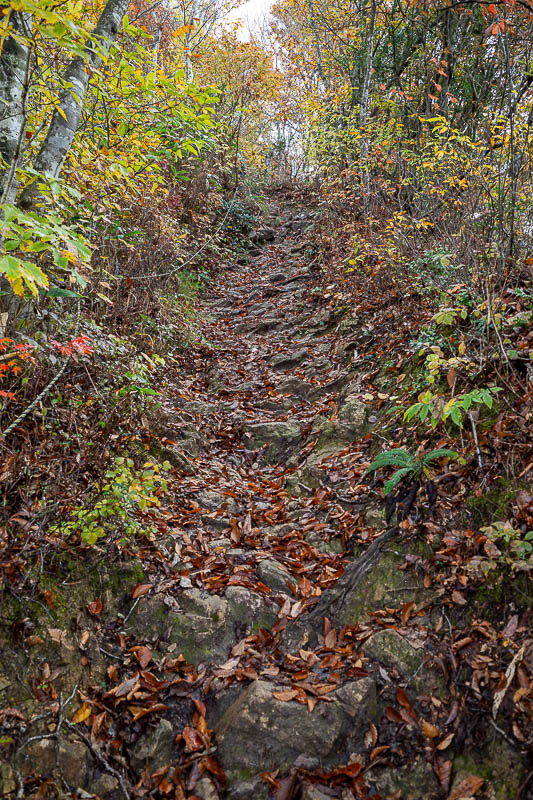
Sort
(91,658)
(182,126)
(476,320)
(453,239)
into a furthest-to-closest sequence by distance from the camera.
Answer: (453,239), (182,126), (476,320), (91,658)

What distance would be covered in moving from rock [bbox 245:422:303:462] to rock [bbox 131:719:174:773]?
3112 mm

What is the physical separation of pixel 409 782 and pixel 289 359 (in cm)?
578

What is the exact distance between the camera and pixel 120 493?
3330 millimetres

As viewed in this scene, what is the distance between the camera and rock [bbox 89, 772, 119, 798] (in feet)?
7.43

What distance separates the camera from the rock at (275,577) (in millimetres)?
3438

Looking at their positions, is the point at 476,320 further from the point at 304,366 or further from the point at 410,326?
the point at 304,366

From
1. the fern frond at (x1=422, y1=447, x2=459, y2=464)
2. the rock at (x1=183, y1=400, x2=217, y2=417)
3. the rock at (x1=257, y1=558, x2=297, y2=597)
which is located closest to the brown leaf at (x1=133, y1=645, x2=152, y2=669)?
the rock at (x1=257, y1=558, x2=297, y2=597)

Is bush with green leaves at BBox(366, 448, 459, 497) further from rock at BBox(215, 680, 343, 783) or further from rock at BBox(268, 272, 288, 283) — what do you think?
rock at BBox(268, 272, 288, 283)

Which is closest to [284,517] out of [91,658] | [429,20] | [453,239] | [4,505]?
[91,658]

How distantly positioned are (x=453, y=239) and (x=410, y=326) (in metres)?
1.08

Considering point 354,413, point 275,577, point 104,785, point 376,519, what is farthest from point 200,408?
point 104,785

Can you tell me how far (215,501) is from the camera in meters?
4.44

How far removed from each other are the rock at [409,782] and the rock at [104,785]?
1.33 metres

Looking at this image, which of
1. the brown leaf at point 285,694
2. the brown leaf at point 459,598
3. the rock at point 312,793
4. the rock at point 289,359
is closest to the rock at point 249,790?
the rock at point 312,793
